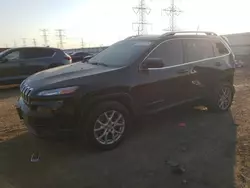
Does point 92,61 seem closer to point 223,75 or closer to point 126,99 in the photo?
point 126,99

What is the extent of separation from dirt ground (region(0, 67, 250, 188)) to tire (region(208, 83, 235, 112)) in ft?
1.91

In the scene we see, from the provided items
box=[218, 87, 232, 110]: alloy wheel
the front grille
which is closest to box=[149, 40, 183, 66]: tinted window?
box=[218, 87, 232, 110]: alloy wheel

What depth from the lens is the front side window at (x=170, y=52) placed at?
17.5 feet

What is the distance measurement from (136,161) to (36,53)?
365 inches

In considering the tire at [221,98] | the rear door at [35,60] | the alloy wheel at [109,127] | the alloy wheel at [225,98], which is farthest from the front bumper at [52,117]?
the rear door at [35,60]

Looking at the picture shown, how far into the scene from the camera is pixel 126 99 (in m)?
4.75

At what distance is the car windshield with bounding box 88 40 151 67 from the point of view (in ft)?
16.6

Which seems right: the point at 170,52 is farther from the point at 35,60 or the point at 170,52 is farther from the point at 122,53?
the point at 35,60

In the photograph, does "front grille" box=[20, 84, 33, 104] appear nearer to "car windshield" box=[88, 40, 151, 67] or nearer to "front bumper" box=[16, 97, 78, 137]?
"front bumper" box=[16, 97, 78, 137]

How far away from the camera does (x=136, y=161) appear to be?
4.20 m

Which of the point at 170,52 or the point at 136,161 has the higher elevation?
the point at 170,52

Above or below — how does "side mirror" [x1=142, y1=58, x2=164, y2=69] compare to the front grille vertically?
above

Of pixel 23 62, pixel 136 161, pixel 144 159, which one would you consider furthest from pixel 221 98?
pixel 23 62

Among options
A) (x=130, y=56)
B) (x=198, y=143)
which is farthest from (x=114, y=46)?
(x=198, y=143)
